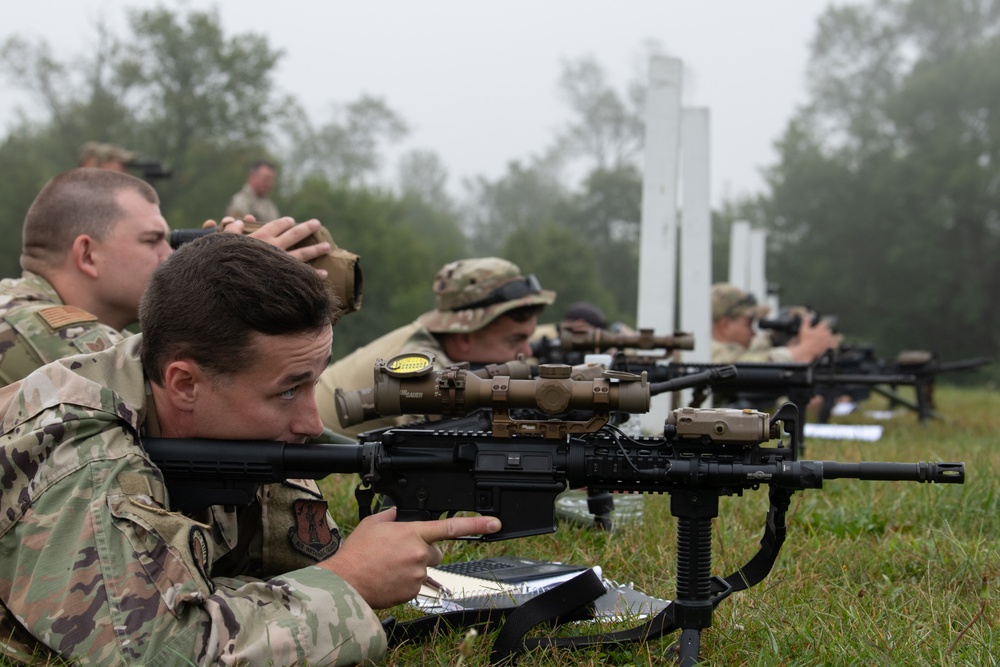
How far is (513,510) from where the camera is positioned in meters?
2.87

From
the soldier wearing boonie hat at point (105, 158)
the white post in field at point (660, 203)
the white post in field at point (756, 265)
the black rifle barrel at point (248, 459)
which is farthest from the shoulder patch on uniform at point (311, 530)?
the white post in field at point (756, 265)

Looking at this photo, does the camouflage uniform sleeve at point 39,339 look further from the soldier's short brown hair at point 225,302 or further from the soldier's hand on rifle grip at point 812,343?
the soldier's hand on rifle grip at point 812,343

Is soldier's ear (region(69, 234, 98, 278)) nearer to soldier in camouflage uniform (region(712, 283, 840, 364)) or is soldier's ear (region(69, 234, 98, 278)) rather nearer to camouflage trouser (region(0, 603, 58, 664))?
camouflage trouser (region(0, 603, 58, 664))

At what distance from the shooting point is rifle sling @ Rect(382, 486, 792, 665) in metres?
2.95

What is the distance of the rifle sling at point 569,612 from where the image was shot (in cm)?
295

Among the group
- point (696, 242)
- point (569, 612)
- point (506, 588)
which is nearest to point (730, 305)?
point (696, 242)

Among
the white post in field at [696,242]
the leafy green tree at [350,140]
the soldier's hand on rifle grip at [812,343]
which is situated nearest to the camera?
the white post in field at [696,242]

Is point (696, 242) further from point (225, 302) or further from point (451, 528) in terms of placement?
point (225, 302)

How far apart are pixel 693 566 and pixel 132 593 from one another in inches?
60.6

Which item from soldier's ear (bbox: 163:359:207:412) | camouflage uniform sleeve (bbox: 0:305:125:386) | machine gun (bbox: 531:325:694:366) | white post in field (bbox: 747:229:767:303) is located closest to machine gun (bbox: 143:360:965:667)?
soldier's ear (bbox: 163:359:207:412)

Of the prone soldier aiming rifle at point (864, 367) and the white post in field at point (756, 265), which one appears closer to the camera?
the prone soldier aiming rifle at point (864, 367)

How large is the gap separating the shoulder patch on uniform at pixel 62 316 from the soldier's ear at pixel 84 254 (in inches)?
16.8

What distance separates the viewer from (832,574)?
3975 mm

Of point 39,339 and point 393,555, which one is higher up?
point 39,339
